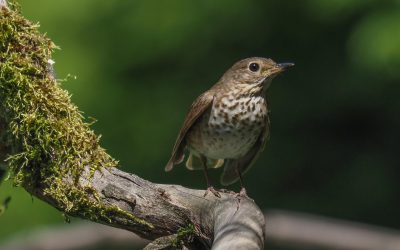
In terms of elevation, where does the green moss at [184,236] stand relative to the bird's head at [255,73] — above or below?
below

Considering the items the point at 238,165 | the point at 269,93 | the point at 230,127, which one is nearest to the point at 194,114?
the point at 230,127

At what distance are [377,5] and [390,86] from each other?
4.32ft

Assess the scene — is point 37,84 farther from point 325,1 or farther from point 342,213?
point 342,213

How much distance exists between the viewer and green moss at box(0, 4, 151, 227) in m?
3.78

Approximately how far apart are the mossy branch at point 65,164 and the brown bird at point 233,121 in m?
1.18

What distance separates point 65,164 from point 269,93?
5.96 metres

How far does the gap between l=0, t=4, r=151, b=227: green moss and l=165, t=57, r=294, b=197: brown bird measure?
3.83 feet

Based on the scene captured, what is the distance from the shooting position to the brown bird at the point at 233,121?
5070mm

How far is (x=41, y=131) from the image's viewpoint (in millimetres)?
3830

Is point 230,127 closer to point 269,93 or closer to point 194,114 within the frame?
point 194,114

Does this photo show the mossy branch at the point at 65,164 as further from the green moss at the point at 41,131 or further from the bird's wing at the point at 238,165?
the bird's wing at the point at 238,165

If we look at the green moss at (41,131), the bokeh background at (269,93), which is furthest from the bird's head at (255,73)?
the bokeh background at (269,93)

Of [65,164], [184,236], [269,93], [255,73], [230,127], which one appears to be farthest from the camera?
[269,93]

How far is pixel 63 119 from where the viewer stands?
392 cm
